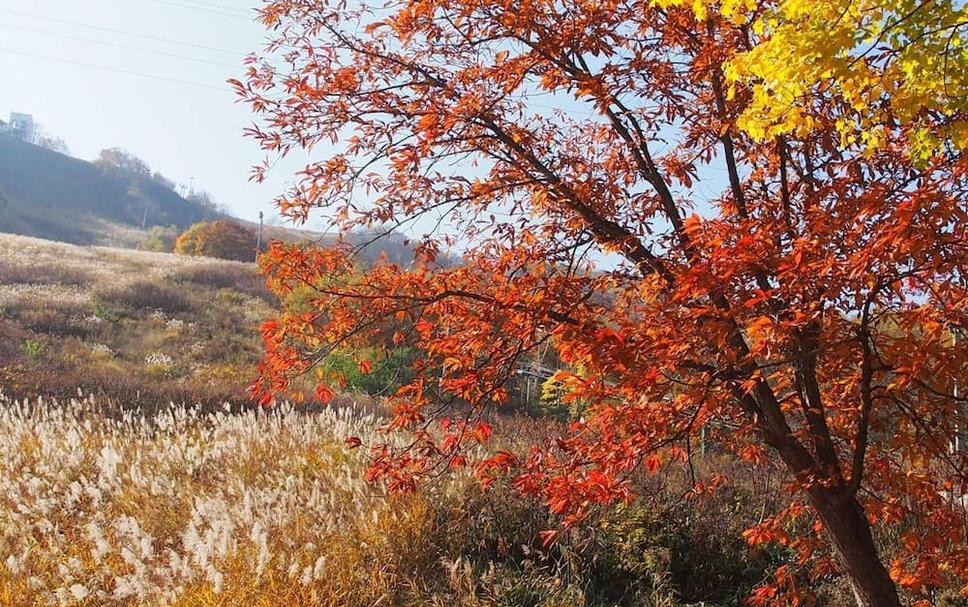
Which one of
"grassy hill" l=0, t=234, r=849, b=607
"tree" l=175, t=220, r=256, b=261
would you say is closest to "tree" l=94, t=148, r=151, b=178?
"tree" l=175, t=220, r=256, b=261

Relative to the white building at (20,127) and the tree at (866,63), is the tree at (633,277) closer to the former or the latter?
the tree at (866,63)

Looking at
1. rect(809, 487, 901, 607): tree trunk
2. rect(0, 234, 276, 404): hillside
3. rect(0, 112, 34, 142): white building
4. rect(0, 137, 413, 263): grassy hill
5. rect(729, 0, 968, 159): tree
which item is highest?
rect(0, 112, 34, 142): white building

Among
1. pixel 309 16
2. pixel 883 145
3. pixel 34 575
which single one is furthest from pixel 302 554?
pixel 883 145

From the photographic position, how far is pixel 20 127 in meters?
168

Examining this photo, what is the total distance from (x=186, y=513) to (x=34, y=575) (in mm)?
1155

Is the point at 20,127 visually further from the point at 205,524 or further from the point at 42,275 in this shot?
the point at 205,524

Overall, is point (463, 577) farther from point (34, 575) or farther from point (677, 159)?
point (677, 159)

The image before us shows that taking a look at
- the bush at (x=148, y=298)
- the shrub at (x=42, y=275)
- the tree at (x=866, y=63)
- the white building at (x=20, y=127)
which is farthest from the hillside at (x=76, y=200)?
the tree at (x=866, y=63)

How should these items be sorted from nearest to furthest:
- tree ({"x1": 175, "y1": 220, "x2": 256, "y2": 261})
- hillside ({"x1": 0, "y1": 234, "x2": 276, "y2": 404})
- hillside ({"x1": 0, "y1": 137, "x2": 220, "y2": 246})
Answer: hillside ({"x1": 0, "y1": 234, "x2": 276, "y2": 404}) → tree ({"x1": 175, "y1": 220, "x2": 256, "y2": 261}) → hillside ({"x1": 0, "y1": 137, "x2": 220, "y2": 246})

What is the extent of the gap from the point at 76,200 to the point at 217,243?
92528 mm

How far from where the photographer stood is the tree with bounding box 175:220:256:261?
53.1m

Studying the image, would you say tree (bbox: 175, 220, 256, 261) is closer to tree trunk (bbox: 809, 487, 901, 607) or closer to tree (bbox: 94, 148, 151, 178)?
tree trunk (bbox: 809, 487, 901, 607)

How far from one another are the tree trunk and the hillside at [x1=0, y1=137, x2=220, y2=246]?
4370 inches

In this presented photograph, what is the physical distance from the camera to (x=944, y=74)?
315 centimetres
